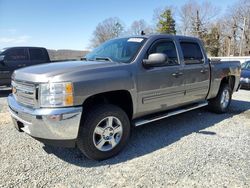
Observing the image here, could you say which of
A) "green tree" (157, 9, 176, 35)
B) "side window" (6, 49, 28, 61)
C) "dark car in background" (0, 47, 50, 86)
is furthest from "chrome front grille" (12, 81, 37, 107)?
"green tree" (157, 9, 176, 35)

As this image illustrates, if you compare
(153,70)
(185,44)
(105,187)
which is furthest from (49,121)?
(185,44)

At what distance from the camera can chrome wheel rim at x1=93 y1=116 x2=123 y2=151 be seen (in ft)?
11.7

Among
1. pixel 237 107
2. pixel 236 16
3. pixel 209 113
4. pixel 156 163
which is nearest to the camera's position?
pixel 156 163

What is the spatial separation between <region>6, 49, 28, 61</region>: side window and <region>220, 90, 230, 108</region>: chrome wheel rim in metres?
7.83

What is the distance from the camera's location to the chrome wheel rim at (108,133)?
3.58m

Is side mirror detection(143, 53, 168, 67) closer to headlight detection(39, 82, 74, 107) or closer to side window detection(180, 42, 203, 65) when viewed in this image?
side window detection(180, 42, 203, 65)

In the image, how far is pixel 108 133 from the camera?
368 cm

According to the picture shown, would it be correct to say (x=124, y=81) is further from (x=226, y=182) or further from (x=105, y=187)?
(x=226, y=182)

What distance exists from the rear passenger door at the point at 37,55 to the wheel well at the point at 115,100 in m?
7.40

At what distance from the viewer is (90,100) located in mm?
3633

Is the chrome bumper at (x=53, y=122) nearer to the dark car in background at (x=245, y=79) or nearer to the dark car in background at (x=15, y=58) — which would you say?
the dark car in background at (x=15, y=58)

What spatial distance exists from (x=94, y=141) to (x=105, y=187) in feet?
2.49

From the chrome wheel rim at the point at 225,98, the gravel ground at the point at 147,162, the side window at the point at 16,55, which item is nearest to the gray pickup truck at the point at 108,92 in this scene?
the gravel ground at the point at 147,162

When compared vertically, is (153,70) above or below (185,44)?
below
